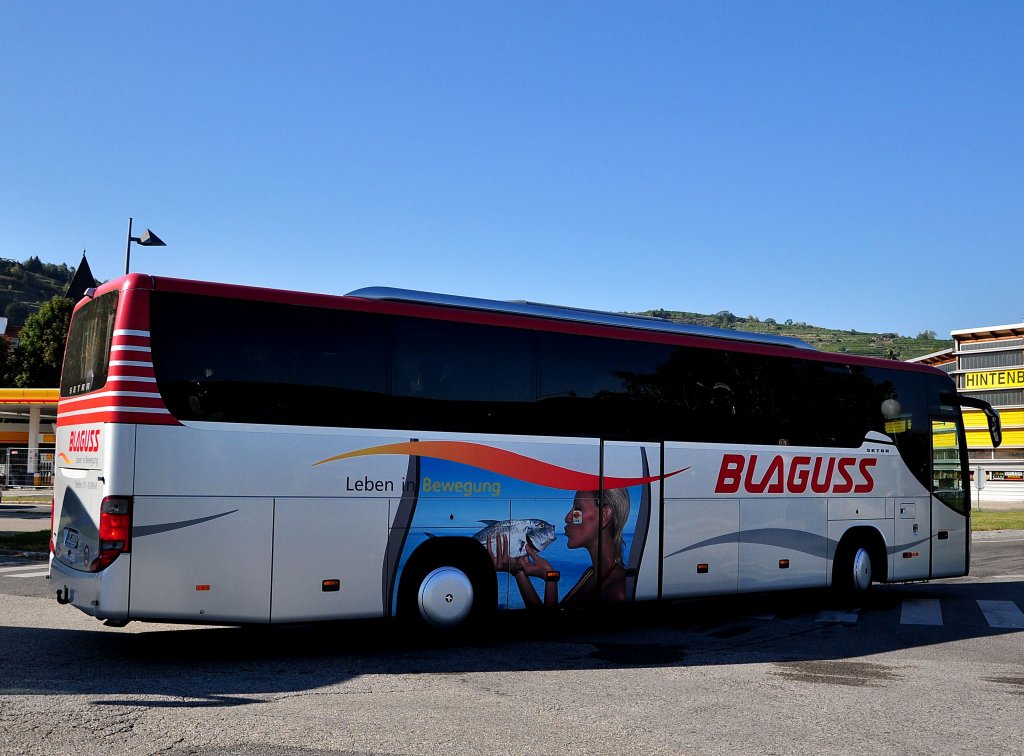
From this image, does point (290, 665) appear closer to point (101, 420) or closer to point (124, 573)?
point (124, 573)

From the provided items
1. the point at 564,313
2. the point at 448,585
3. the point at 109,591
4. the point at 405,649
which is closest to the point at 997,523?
the point at 564,313

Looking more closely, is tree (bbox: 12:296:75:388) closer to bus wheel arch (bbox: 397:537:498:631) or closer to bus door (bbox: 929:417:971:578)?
bus door (bbox: 929:417:971:578)

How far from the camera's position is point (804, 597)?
16234 millimetres

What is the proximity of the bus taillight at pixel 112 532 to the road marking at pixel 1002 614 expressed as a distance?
418 inches

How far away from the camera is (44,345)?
68125 millimetres

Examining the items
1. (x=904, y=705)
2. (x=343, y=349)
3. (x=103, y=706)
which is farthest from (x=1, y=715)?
(x=904, y=705)

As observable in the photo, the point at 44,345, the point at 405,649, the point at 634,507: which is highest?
the point at 44,345

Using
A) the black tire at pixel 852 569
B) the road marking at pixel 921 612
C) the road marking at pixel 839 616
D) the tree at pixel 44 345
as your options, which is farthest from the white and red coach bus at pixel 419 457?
the tree at pixel 44 345

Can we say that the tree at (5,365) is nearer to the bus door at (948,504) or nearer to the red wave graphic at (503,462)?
the bus door at (948,504)

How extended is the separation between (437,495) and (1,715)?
4491 mm

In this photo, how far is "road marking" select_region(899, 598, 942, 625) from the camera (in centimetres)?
1295

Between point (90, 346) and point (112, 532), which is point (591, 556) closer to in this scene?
point (112, 532)

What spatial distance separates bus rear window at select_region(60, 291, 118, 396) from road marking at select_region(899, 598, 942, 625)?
10192 mm

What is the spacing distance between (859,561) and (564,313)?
646 centimetres
